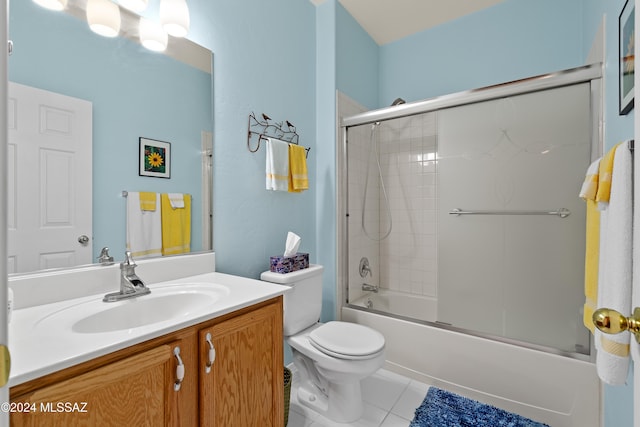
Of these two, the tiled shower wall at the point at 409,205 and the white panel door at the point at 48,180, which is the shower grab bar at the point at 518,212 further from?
the white panel door at the point at 48,180

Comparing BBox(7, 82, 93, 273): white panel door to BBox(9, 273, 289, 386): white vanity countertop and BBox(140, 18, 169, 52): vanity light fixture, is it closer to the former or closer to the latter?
BBox(9, 273, 289, 386): white vanity countertop

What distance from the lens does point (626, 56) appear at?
100cm

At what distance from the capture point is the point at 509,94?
1690mm

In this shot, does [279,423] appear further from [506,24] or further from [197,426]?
[506,24]

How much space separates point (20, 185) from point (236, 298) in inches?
30.4

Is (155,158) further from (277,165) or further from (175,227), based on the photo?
(277,165)

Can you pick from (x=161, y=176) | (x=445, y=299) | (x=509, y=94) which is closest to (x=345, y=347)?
(x=445, y=299)

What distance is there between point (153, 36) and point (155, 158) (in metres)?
0.53

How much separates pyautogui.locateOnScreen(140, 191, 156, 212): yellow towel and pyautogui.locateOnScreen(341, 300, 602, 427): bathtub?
5.13ft

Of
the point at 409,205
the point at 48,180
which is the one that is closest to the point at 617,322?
the point at 48,180

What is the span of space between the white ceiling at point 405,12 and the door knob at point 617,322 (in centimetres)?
249

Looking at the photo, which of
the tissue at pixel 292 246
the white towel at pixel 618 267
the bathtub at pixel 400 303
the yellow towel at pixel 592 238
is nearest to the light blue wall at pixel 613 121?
the yellow towel at pixel 592 238

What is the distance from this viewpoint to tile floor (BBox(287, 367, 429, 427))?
1.54 metres

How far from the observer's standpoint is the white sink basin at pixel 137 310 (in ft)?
2.85
